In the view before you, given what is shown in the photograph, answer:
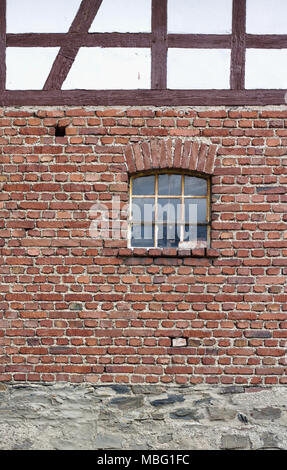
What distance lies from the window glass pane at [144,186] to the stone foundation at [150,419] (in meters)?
2.01

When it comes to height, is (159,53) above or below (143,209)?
above

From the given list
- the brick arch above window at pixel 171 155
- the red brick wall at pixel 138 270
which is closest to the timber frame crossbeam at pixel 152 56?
the red brick wall at pixel 138 270

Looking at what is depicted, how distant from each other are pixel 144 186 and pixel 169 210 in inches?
14.7

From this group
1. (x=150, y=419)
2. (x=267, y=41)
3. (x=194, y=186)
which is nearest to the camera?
(x=150, y=419)

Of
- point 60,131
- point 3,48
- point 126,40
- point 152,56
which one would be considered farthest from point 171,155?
point 3,48

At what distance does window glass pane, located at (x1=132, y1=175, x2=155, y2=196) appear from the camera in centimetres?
427

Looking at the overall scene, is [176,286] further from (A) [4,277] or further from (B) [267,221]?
(A) [4,277]

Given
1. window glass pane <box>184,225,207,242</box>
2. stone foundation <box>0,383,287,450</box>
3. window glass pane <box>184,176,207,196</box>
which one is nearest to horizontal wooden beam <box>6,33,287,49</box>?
window glass pane <box>184,176,207,196</box>

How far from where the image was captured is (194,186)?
425cm

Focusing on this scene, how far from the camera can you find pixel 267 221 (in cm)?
409

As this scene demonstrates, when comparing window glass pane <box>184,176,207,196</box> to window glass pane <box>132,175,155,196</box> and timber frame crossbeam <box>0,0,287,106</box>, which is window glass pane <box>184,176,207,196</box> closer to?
window glass pane <box>132,175,155,196</box>

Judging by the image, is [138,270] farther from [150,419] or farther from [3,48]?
[3,48]

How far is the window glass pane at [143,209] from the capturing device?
4.27 meters

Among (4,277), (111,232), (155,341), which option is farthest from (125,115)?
(155,341)
